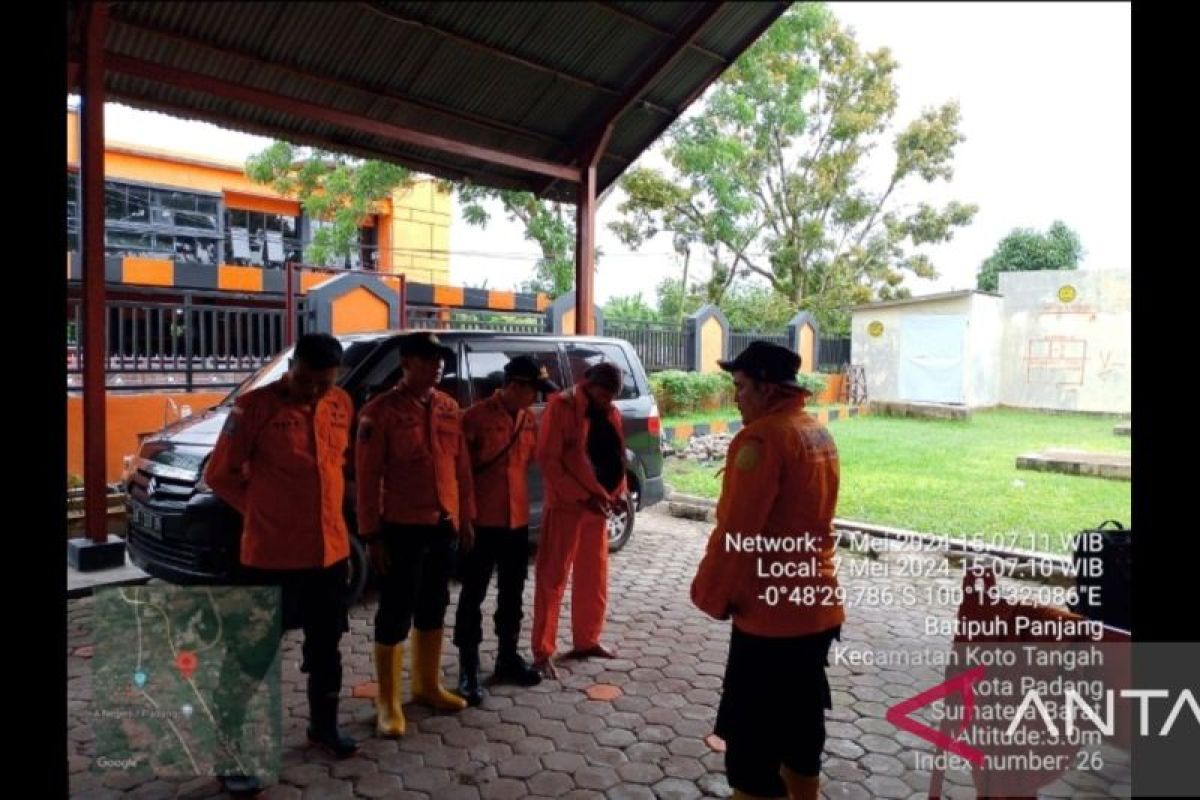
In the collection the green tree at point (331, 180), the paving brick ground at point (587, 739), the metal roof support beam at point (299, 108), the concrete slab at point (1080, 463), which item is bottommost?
the paving brick ground at point (587, 739)

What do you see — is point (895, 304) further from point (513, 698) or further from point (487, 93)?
point (513, 698)

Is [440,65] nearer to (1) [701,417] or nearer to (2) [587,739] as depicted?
(2) [587,739]

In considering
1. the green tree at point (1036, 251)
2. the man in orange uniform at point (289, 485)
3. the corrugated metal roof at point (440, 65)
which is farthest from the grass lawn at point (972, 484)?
the green tree at point (1036, 251)

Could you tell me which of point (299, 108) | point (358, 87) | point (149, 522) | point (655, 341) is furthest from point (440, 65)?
point (655, 341)

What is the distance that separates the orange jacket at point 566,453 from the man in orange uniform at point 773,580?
172 centimetres

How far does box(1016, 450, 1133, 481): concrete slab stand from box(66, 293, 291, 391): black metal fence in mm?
9533

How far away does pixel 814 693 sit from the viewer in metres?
2.68

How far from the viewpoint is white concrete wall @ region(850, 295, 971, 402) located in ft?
61.0

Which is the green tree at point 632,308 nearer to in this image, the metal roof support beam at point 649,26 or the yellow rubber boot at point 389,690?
the metal roof support beam at point 649,26

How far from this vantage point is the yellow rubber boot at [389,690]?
3.66 meters

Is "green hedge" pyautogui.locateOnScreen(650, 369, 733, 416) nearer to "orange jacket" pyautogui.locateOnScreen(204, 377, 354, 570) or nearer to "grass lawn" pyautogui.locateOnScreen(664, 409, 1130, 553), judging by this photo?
"grass lawn" pyautogui.locateOnScreen(664, 409, 1130, 553)

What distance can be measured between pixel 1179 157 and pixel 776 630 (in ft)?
5.88

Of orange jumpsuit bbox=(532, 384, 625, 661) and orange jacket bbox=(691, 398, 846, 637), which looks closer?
orange jacket bbox=(691, 398, 846, 637)

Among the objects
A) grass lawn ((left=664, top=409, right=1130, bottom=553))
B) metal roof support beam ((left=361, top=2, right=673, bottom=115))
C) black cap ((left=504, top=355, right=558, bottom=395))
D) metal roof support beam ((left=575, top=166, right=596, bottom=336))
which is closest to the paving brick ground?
black cap ((left=504, top=355, right=558, bottom=395))
